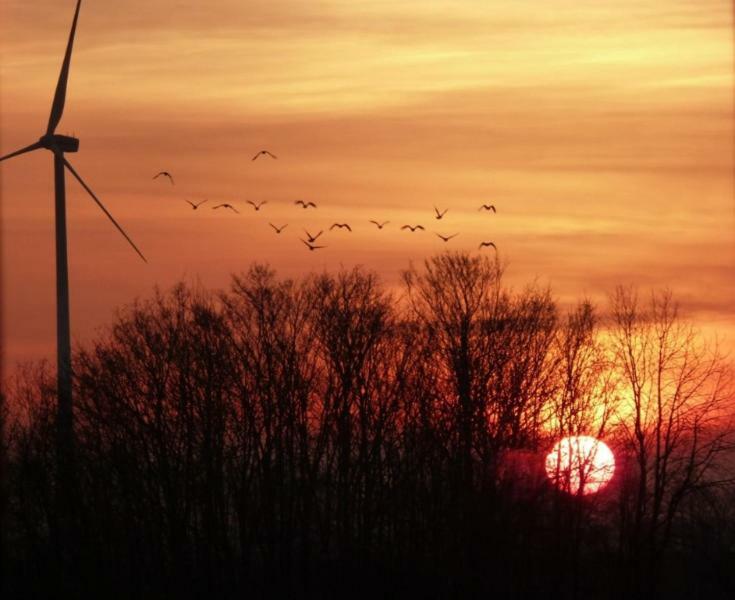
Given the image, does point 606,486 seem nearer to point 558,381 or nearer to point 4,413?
point 558,381

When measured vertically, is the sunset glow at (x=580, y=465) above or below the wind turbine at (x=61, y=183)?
below

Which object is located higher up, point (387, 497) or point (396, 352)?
point (396, 352)

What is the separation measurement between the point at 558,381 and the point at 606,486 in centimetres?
552

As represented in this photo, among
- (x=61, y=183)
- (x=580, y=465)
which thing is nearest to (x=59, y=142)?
(x=61, y=183)

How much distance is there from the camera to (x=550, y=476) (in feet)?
206

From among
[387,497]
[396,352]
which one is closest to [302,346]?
[396,352]

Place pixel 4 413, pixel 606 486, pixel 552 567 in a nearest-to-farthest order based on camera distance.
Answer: pixel 552 567
pixel 606 486
pixel 4 413

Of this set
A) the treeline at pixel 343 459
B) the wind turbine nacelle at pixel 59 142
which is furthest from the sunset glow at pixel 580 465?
the wind turbine nacelle at pixel 59 142

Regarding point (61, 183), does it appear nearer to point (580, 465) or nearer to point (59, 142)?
point (59, 142)

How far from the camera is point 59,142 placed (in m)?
56.2

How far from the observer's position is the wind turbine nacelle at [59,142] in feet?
184

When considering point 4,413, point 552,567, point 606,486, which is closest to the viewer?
point 552,567

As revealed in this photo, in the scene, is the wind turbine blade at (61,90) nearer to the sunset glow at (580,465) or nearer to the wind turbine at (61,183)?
the wind turbine at (61,183)

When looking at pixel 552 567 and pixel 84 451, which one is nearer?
pixel 552 567
